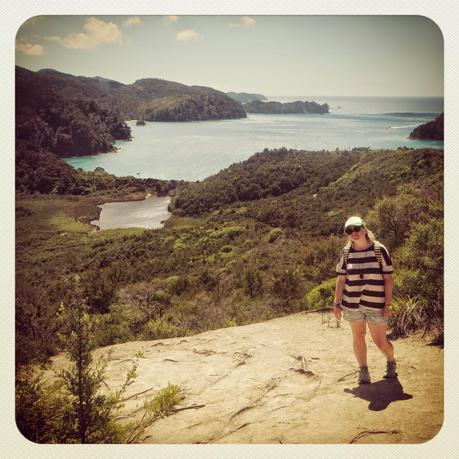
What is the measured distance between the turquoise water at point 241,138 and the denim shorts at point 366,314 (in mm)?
2427

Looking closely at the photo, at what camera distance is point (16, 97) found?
3961 mm

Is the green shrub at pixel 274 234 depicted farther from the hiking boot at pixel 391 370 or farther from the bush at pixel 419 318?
the hiking boot at pixel 391 370

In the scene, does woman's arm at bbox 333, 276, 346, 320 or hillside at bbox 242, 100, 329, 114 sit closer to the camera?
→ woman's arm at bbox 333, 276, 346, 320

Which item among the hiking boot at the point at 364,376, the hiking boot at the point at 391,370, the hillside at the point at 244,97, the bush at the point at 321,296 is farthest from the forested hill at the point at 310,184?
the hiking boot at the point at 364,376

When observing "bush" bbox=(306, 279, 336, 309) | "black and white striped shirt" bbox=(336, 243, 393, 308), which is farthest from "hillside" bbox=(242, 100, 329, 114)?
"black and white striped shirt" bbox=(336, 243, 393, 308)

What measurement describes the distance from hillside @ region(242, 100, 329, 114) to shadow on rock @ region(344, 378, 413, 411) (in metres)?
3.29

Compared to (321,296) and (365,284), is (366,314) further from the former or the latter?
(321,296)

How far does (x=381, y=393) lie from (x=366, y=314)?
0.68 m

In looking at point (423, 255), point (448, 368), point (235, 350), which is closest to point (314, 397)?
point (235, 350)

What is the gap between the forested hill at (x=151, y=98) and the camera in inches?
181

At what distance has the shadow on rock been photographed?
325 cm

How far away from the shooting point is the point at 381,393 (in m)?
3.33

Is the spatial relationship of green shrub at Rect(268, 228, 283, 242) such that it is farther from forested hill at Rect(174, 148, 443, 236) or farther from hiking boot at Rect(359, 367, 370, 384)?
hiking boot at Rect(359, 367, 370, 384)

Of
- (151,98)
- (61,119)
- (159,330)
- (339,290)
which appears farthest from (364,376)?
(61,119)
